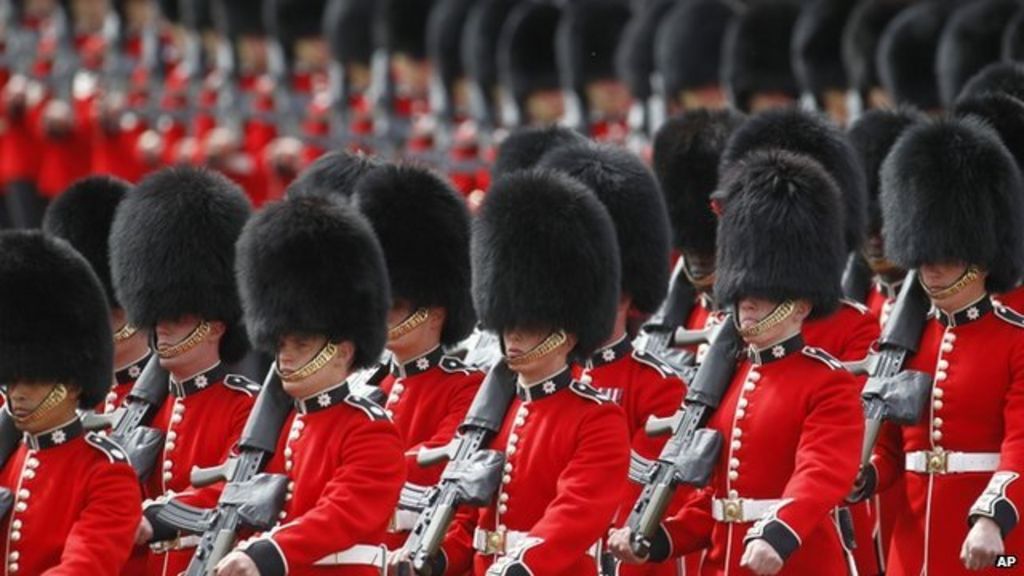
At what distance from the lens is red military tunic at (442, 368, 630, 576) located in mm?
6754

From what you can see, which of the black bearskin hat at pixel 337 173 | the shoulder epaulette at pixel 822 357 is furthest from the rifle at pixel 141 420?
the shoulder epaulette at pixel 822 357

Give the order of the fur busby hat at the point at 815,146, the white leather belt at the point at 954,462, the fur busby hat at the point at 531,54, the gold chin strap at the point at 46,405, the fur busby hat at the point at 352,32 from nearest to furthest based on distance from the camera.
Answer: the gold chin strap at the point at 46,405 < the white leather belt at the point at 954,462 < the fur busby hat at the point at 815,146 < the fur busby hat at the point at 531,54 < the fur busby hat at the point at 352,32

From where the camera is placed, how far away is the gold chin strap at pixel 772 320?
23.1 feet

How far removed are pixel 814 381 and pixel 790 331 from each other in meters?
0.20

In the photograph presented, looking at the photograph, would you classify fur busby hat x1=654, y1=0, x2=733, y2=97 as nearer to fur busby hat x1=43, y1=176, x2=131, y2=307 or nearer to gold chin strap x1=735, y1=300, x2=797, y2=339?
fur busby hat x1=43, y1=176, x2=131, y2=307

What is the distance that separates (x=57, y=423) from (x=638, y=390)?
1547mm

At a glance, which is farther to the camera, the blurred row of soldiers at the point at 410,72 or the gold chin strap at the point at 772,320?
the blurred row of soldiers at the point at 410,72

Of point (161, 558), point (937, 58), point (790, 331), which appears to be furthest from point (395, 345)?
point (937, 58)

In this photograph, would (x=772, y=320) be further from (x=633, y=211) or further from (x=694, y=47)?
(x=694, y=47)

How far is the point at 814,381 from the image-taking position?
689 cm

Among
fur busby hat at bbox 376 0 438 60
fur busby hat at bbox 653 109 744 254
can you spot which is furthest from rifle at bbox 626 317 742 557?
fur busby hat at bbox 376 0 438 60

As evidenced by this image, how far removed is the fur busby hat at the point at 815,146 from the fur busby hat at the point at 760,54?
10.0ft

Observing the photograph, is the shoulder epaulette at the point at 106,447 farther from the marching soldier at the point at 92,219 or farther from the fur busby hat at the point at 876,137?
the fur busby hat at the point at 876,137

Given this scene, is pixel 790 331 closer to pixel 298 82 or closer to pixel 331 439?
pixel 331 439
